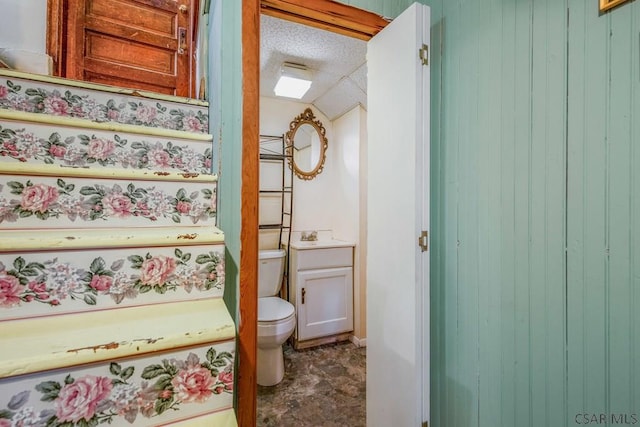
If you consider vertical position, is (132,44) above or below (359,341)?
above

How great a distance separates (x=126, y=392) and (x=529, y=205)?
127cm

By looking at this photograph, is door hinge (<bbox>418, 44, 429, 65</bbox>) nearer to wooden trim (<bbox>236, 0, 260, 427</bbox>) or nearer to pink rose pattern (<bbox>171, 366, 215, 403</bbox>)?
wooden trim (<bbox>236, 0, 260, 427</bbox>)

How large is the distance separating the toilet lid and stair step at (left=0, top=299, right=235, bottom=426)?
1.36 meters

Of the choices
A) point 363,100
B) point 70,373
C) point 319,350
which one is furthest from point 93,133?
point 319,350

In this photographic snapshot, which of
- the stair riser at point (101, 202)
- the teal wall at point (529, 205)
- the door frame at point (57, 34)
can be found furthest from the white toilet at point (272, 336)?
the door frame at point (57, 34)

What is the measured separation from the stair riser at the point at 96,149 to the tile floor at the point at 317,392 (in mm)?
1586

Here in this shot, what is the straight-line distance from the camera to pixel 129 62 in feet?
7.29

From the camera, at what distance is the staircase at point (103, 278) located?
0.61 meters

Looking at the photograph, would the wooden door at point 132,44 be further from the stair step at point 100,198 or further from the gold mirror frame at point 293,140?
the stair step at point 100,198

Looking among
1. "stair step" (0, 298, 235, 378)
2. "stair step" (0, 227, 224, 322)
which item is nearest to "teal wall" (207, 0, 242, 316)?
"stair step" (0, 227, 224, 322)

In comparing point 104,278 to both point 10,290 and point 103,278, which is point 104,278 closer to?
point 103,278

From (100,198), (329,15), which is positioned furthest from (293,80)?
(100,198)

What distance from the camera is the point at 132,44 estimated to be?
2236 millimetres

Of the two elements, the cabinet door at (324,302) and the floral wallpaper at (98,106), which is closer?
the floral wallpaper at (98,106)
